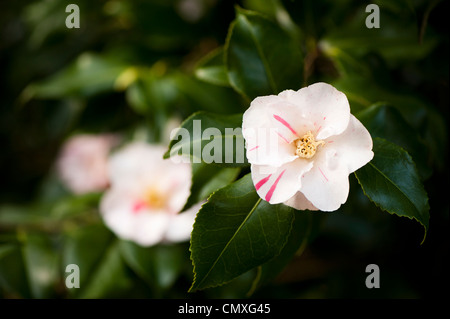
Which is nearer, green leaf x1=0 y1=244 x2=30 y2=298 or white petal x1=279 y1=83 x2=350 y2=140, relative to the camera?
white petal x1=279 y1=83 x2=350 y2=140

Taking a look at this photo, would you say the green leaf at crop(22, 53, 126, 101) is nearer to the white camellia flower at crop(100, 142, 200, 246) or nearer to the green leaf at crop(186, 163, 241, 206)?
the white camellia flower at crop(100, 142, 200, 246)

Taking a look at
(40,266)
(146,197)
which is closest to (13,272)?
(40,266)

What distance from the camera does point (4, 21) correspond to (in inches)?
57.1

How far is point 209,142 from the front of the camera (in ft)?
1.80

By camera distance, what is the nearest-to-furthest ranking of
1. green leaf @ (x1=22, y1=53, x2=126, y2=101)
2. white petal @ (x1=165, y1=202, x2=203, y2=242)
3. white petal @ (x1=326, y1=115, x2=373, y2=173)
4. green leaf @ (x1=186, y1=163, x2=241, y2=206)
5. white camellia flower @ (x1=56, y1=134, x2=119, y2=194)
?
white petal @ (x1=326, y1=115, x2=373, y2=173) < green leaf @ (x1=186, y1=163, x2=241, y2=206) < white petal @ (x1=165, y1=202, x2=203, y2=242) < green leaf @ (x1=22, y1=53, x2=126, y2=101) < white camellia flower @ (x1=56, y1=134, x2=119, y2=194)

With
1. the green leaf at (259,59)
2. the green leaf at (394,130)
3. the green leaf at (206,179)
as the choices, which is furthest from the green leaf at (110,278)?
the green leaf at (394,130)

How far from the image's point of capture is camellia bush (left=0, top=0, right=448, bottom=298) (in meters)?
0.51

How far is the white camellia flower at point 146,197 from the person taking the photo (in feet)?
2.58

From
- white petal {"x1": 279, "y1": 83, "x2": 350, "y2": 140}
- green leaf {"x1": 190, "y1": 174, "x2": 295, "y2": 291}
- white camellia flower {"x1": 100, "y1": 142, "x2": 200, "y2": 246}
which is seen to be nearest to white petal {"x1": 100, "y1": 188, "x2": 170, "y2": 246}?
white camellia flower {"x1": 100, "y1": 142, "x2": 200, "y2": 246}

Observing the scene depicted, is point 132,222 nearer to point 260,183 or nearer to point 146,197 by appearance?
point 146,197

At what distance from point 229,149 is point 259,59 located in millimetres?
182

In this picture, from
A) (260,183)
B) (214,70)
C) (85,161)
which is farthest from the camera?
(85,161)

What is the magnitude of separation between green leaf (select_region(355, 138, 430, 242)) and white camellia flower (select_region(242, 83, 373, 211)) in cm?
4
